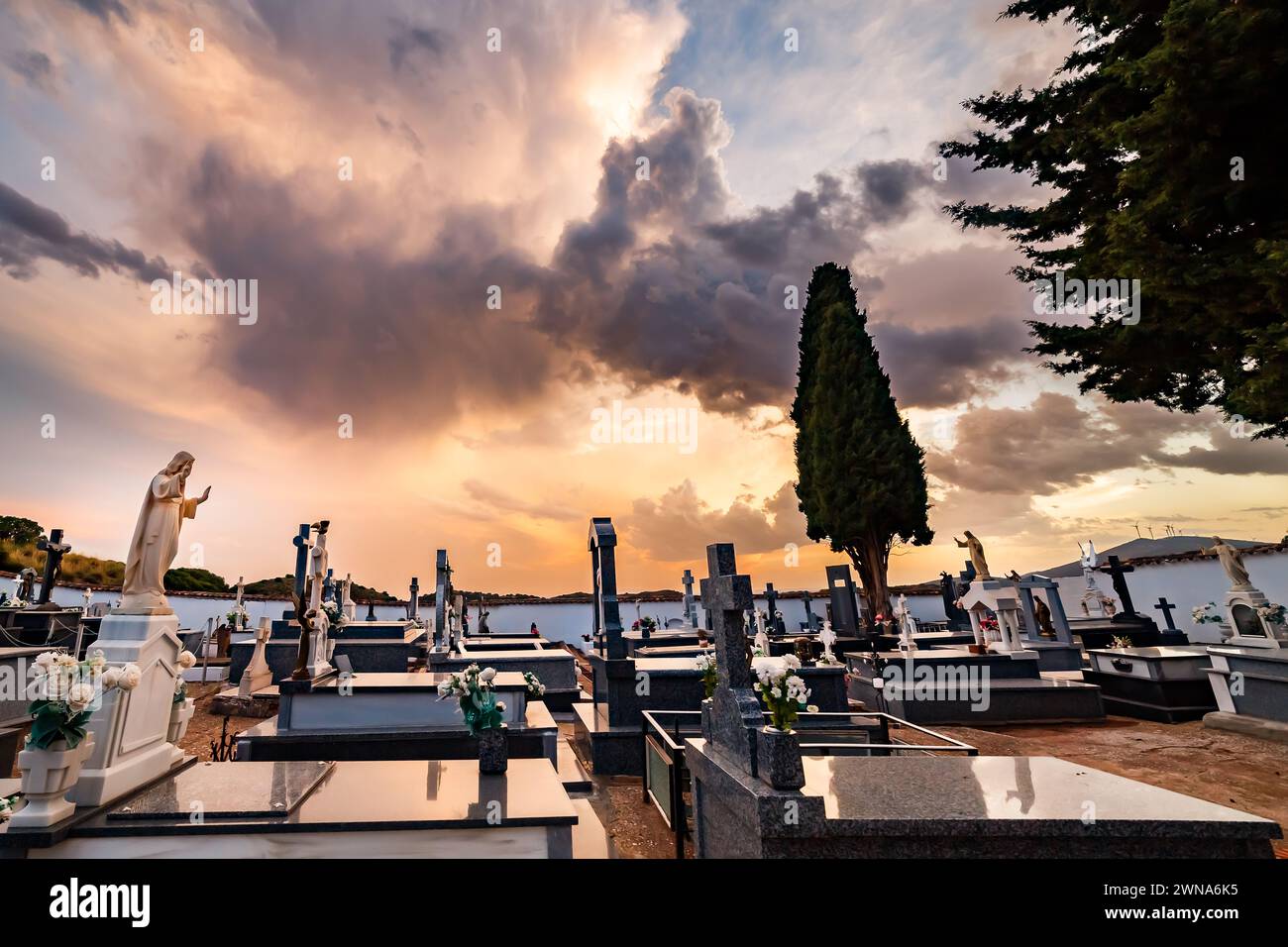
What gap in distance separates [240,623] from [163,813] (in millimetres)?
16482

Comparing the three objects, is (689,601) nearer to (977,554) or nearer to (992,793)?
(977,554)

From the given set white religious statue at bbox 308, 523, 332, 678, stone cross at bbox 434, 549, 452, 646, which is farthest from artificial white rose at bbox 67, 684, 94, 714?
stone cross at bbox 434, 549, 452, 646

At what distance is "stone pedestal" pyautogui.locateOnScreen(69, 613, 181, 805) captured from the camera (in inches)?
163

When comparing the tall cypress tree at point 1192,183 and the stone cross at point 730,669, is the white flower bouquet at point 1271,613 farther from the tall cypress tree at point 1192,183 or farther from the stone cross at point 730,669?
the stone cross at point 730,669

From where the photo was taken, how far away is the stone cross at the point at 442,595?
12781 millimetres

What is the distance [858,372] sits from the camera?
24.5m

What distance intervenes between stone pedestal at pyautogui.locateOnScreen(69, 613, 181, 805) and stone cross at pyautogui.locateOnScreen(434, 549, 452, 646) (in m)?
7.67

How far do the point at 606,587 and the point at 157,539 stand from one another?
7.29m

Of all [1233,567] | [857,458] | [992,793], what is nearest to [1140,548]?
[857,458]

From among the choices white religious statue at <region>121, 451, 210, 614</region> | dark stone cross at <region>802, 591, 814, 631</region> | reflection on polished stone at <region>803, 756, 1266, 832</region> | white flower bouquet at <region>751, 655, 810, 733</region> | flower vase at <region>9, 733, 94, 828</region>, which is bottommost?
dark stone cross at <region>802, 591, 814, 631</region>

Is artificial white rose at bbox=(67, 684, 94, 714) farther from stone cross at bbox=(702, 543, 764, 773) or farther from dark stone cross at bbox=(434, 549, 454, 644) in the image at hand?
dark stone cross at bbox=(434, 549, 454, 644)

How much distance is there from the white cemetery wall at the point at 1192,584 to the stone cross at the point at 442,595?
80.1 ft

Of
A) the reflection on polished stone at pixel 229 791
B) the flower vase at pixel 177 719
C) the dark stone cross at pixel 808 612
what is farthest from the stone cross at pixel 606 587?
the dark stone cross at pixel 808 612
